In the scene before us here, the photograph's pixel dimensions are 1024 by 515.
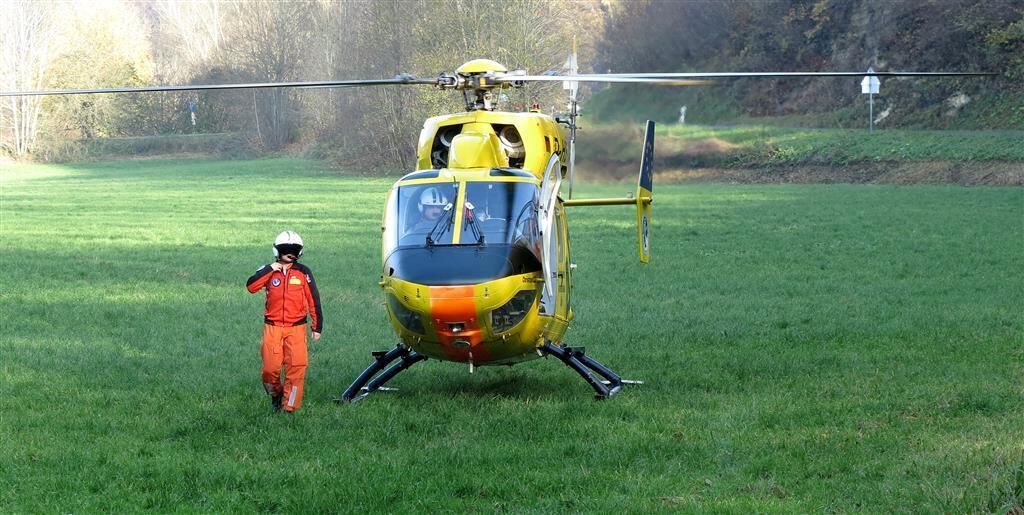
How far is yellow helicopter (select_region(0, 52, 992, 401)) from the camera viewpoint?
9.77 m

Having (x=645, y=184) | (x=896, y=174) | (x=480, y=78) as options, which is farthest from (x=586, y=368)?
(x=896, y=174)

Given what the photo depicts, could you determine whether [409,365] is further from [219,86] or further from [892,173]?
[892,173]

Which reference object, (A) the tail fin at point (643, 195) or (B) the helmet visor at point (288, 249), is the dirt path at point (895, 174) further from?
(B) the helmet visor at point (288, 249)

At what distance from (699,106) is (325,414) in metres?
5.94

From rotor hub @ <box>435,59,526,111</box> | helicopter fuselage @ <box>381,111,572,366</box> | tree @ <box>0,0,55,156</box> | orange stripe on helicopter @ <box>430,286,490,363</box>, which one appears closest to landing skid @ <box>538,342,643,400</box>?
helicopter fuselage @ <box>381,111,572,366</box>

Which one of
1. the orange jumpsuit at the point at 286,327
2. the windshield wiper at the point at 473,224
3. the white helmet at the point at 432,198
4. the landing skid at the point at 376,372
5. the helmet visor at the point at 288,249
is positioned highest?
the white helmet at the point at 432,198

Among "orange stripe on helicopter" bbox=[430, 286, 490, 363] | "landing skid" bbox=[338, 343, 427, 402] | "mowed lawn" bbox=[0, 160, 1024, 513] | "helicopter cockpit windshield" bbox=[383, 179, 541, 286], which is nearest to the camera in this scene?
"mowed lawn" bbox=[0, 160, 1024, 513]

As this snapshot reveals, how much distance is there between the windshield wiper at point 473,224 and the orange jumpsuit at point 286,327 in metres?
1.45

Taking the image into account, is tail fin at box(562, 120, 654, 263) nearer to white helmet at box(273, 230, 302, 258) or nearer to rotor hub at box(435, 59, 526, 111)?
rotor hub at box(435, 59, 526, 111)

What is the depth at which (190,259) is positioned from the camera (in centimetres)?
2367

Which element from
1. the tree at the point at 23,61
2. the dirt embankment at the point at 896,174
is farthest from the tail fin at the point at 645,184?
the tree at the point at 23,61

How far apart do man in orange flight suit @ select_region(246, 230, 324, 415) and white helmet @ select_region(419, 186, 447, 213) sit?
1.14 meters

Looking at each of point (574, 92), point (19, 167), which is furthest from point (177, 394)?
point (19, 167)

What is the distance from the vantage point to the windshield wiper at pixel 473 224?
10124mm
